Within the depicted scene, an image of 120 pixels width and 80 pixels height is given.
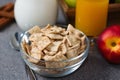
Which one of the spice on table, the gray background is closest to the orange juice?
the gray background

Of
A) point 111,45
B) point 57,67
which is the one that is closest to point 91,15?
point 111,45

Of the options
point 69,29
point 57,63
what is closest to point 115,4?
point 69,29

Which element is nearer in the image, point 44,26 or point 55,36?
point 55,36

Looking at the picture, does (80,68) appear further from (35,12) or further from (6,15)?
(6,15)

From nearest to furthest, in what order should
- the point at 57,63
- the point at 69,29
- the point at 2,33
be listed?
the point at 57,63 → the point at 69,29 → the point at 2,33

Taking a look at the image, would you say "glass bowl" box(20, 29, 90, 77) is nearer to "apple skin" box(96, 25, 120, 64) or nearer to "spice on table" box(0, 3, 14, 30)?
"apple skin" box(96, 25, 120, 64)

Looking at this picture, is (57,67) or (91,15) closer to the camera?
(57,67)

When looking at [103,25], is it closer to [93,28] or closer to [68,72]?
[93,28]
